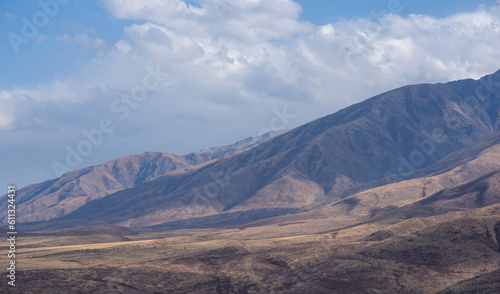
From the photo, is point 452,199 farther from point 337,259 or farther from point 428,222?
point 337,259

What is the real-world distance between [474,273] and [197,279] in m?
50.0

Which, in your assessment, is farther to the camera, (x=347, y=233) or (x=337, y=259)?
(x=347, y=233)

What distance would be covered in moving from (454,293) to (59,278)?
64.1 metres

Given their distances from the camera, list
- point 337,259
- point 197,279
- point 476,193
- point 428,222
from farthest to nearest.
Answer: point 476,193 → point 428,222 → point 337,259 → point 197,279

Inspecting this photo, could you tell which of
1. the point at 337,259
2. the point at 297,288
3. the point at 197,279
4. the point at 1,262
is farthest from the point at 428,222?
the point at 1,262

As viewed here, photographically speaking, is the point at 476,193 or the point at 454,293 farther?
the point at 476,193

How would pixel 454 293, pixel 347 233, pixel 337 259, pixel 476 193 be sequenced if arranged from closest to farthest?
pixel 454 293, pixel 337 259, pixel 347 233, pixel 476 193

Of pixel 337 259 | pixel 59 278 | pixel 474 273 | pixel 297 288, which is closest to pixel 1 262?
pixel 59 278

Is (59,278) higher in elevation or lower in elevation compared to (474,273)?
higher

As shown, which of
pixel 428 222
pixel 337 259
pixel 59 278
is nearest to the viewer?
pixel 59 278

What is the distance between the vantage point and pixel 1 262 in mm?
95125

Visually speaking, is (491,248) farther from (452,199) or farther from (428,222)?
(452,199)

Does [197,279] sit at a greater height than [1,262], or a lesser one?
lesser

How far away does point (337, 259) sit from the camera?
9619cm
